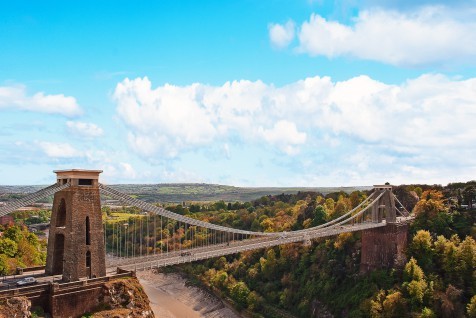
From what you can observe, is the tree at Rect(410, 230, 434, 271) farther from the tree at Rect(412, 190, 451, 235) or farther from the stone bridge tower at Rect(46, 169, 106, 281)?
the stone bridge tower at Rect(46, 169, 106, 281)

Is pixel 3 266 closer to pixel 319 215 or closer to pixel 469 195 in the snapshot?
pixel 319 215

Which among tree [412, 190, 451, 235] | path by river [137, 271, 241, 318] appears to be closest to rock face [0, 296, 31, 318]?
path by river [137, 271, 241, 318]

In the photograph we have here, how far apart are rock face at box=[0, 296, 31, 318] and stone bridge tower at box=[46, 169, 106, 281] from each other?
251 centimetres

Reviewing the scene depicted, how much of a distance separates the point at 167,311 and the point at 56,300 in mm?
28415

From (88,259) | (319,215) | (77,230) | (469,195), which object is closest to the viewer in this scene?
(77,230)

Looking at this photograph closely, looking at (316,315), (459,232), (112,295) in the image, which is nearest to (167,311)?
(316,315)

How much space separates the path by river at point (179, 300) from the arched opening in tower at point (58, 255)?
2338 centimetres

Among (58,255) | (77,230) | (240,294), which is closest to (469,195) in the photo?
(240,294)

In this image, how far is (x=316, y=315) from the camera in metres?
42.3

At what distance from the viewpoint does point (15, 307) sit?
20266 mm

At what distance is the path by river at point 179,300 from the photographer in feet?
157

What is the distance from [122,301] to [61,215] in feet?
18.8

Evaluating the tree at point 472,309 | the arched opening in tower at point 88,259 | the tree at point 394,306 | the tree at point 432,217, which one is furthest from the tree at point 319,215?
the arched opening in tower at point 88,259

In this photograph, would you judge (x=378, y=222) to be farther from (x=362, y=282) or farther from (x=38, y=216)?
(x=38, y=216)
